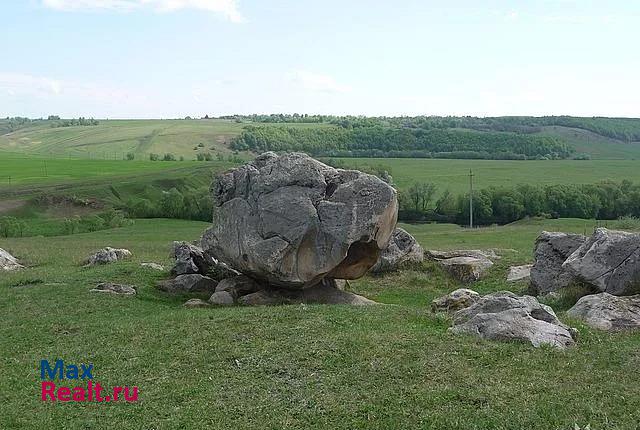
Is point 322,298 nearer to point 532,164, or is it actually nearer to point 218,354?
point 218,354

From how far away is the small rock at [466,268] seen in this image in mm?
34812

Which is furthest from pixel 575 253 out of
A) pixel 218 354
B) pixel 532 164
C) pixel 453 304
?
pixel 532 164

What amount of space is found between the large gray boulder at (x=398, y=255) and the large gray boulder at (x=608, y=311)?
519 inches

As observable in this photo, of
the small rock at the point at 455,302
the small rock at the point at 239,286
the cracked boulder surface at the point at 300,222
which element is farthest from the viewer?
the small rock at the point at 239,286

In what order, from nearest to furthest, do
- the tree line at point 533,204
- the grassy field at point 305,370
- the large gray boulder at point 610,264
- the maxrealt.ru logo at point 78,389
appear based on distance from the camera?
the grassy field at point 305,370, the maxrealt.ru logo at point 78,389, the large gray boulder at point 610,264, the tree line at point 533,204

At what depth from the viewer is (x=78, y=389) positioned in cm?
1670

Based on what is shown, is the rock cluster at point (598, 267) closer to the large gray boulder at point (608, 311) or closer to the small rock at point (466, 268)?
the large gray boulder at point (608, 311)

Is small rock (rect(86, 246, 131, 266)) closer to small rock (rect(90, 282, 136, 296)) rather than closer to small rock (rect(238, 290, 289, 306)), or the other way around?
small rock (rect(90, 282, 136, 296))

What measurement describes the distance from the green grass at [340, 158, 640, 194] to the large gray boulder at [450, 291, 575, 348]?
108060mm

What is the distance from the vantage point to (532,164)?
17362cm

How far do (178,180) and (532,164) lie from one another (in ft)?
314

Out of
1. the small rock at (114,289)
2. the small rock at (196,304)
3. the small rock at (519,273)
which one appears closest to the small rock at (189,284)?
the small rock at (114,289)

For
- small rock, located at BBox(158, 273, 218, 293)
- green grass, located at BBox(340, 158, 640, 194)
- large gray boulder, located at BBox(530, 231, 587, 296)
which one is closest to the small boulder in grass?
small rock, located at BBox(158, 273, 218, 293)

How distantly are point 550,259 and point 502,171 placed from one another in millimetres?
134004
